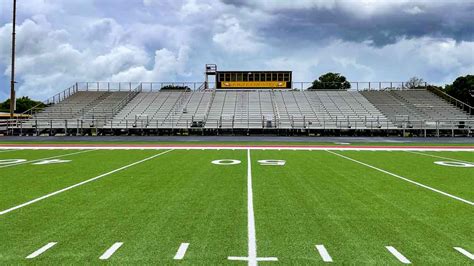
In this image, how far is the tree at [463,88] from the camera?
213ft

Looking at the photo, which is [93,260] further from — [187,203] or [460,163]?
[460,163]

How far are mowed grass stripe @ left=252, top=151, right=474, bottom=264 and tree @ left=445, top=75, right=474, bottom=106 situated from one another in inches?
2548

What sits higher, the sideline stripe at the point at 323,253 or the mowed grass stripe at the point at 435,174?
the mowed grass stripe at the point at 435,174

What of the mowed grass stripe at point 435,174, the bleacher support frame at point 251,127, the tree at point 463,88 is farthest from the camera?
the tree at point 463,88

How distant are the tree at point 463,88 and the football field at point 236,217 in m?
62.9

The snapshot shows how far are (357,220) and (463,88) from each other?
74.4m

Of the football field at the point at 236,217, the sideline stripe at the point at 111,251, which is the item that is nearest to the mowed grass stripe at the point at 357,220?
the football field at the point at 236,217

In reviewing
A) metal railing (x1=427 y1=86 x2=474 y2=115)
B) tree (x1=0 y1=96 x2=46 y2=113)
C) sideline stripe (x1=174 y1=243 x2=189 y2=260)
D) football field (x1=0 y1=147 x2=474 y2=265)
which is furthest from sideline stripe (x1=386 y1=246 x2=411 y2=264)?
tree (x1=0 y1=96 x2=46 y2=113)

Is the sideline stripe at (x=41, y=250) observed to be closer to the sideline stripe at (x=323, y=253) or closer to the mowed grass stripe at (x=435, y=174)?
the sideline stripe at (x=323, y=253)

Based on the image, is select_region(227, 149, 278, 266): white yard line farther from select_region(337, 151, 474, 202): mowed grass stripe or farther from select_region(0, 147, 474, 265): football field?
select_region(337, 151, 474, 202): mowed grass stripe

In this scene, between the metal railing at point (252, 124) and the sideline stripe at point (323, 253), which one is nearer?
the sideline stripe at point (323, 253)

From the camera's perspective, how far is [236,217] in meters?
6.34

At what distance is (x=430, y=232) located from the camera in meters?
5.53

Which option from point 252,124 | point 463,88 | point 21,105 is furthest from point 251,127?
point 21,105
